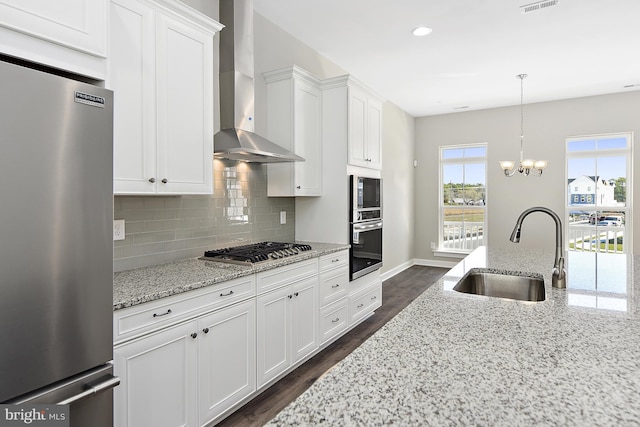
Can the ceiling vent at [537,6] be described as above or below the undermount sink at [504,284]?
above

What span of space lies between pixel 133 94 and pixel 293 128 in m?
1.61

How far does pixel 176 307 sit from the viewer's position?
180 cm

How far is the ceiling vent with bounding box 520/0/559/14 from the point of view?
3.01 metres

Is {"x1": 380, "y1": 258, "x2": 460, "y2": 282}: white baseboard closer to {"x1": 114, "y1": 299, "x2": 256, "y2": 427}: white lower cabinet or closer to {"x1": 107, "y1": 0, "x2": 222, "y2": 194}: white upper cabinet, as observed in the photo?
{"x1": 114, "y1": 299, "x2": 256, "y2": 427}: white lower cabinet

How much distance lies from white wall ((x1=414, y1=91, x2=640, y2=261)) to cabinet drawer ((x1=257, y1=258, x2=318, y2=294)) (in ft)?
15.3

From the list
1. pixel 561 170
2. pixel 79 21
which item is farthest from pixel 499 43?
pixel 79 21

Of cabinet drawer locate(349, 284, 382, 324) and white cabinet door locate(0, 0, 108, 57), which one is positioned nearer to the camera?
white cabinet door locate(0, 0, 108, 57)

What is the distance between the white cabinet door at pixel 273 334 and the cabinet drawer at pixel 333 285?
1.62 ft

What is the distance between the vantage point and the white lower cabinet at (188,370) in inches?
63.4

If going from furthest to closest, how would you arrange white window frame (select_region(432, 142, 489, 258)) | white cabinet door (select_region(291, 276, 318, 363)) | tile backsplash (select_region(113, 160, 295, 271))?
white window frame (select_region(432, 142, 489, 258))
white cabinet door (select_region(291, 276, 318, 363))
tile backsplash (select_region(113, 160, 295, 271))

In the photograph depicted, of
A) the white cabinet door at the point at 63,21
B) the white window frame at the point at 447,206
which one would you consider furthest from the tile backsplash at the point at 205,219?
the white window frame at the point at 447,206

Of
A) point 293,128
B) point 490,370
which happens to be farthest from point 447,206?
point 490,370

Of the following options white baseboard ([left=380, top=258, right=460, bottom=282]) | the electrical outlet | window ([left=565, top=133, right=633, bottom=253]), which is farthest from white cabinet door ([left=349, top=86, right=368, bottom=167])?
window ([left=565, top=133, right=633, bottom=253])

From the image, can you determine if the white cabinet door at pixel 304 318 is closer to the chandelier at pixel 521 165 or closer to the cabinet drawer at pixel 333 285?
the cabinet drawer at pixel 333 285
